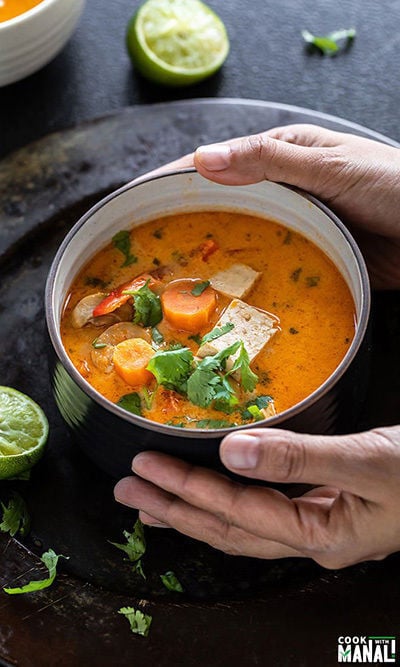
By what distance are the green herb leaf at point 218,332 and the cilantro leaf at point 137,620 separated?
0.69m

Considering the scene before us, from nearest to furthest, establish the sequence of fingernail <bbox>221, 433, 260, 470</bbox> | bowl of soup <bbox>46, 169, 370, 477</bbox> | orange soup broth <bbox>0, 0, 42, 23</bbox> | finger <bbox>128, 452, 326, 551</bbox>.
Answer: fingernail <bbox>221, 433, 260, 470</bbox>
finger <bbox>128, 452, 326, 551</bbox>
bowl of soup <bbox>46, 169, 370, 477</bbox>
orange soup broth <bbox>0, 0, 42, 23</bbox>

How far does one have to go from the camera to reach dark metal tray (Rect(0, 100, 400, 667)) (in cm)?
244

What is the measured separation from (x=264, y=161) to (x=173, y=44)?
1038 millimetres

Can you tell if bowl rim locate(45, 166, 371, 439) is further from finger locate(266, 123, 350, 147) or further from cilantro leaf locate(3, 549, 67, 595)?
cilantro leaf locate(3, 549, 67, 595)

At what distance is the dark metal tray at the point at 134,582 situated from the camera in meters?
2.44

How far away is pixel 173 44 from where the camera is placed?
354cm

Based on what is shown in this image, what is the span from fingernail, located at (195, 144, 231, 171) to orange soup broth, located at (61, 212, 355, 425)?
0.24 m

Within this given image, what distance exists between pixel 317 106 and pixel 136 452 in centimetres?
172

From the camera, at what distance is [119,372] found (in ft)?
8.54

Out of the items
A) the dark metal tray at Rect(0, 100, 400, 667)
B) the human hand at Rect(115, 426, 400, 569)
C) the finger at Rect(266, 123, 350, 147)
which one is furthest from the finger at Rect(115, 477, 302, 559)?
the finger at Rect(266, 123, 350, 147)

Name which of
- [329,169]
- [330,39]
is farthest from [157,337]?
[330,39]

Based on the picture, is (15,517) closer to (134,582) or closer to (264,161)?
(134,582)

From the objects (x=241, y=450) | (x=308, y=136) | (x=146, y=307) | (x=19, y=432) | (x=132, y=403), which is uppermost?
(x=308, y=136)

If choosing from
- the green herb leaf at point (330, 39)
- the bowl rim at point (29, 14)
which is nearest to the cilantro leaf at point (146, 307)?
the bowl rim at point (29, 14)
